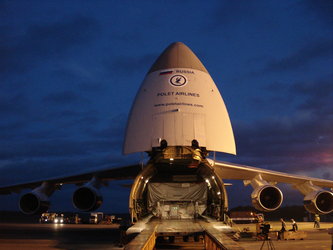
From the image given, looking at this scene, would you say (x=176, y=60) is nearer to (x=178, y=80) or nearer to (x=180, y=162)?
(x=178, y=80)

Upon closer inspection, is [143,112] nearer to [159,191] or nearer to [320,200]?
[159,191]

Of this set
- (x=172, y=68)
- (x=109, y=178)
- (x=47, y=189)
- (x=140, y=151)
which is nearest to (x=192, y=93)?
(x=172, y=68)

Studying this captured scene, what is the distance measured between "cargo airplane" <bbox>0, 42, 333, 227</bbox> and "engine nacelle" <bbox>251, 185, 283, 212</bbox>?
0.12 ft

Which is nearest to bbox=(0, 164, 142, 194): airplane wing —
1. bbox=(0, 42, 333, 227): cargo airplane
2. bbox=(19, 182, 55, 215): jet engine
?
bbox=(0, 42, 333, 227): cargo airplane

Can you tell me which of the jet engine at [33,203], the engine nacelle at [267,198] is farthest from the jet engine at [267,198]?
the jet engine at [33,203]

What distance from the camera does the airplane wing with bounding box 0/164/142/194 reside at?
663 inches

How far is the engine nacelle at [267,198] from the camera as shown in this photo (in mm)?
13797

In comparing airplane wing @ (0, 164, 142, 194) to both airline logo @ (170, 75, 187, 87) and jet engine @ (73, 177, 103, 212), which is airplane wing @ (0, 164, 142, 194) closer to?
jet engine @ (73, 177, 103, 212)

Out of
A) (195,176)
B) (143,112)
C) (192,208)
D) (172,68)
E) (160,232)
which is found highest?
(172,68)

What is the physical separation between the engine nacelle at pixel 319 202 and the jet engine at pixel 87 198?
28.0ft

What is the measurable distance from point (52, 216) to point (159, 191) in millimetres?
38959

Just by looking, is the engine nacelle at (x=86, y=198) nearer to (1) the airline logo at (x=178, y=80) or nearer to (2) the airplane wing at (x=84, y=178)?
(2) the airplane wing at (x=84, y=178)

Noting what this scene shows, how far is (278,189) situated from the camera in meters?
14.0

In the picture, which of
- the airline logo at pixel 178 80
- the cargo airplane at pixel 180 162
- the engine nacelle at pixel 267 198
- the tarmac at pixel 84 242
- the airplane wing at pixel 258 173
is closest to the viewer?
the tarmac at pixel 84 242
